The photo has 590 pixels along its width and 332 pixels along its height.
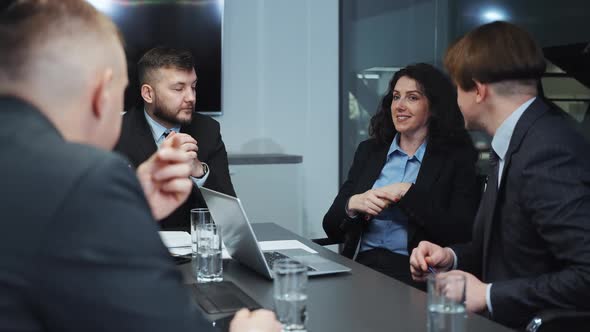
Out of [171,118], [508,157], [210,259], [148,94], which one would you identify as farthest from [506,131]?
[148,94]

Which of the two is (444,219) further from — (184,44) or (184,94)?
(184,44)

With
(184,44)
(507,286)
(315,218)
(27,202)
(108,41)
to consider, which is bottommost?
(315,218)

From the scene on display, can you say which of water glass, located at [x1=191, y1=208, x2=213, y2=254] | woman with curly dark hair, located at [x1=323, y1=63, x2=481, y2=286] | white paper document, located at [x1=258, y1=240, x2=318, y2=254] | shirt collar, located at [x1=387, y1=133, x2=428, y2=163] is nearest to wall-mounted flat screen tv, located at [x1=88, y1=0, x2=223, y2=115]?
woman with curly dark hair, located at [x1=323, y1=63, x2=481, y2=286]

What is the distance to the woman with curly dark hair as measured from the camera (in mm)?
2650

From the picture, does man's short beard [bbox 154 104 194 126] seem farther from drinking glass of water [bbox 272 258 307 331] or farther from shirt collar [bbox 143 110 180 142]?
drinking glass of water [bbox 272 258 307 331]

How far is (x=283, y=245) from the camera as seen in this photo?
2354 millimetres

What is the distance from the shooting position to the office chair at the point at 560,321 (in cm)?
154

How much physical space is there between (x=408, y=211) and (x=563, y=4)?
1.79 m

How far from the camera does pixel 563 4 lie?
363 cm

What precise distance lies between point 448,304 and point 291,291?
299mm

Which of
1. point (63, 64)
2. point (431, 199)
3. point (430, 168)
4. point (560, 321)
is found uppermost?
point (63, 64)

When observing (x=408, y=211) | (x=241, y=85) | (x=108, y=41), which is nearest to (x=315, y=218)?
(x=241, y=85)

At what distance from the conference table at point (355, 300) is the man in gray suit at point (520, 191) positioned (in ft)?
0.71

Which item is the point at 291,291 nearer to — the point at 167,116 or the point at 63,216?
the point at 63,216
